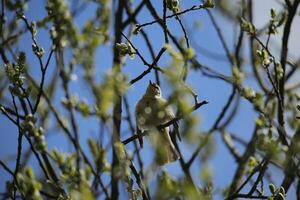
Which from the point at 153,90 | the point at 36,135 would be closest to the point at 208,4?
the point at 36,135

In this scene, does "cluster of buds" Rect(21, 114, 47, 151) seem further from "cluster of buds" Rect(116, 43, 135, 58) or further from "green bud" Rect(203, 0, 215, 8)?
"green bud" Rect(203, 0, 215, 8)

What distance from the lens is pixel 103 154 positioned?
8.40 feet

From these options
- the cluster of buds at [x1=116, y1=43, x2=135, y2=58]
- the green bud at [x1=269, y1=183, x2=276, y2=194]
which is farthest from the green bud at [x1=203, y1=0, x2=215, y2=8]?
the green bud at [x1=269, y1=183, x2=276, y2=194]

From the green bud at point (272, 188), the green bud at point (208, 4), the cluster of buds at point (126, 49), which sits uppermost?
the green bud at point (208, 4)

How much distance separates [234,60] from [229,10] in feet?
2.13

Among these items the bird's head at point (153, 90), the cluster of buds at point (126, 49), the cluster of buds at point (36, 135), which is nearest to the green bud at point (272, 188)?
the cluster of buds at point (126, 49)

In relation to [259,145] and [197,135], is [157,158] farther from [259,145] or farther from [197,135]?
[259,145]

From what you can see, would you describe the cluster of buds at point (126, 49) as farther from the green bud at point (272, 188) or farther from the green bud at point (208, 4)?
the green bud at point (272, 188)

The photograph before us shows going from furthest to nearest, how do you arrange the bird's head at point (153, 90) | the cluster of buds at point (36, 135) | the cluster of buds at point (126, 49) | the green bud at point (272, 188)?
the bird's head at point (153, 90), the cluster of buds at point (126, 49), the green bud at point (272, 188), the cluster of buds at point (36, 135)

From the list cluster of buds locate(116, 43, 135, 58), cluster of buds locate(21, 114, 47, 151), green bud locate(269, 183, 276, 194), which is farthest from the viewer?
cluster of buds locate(116, 43, 135, 58)

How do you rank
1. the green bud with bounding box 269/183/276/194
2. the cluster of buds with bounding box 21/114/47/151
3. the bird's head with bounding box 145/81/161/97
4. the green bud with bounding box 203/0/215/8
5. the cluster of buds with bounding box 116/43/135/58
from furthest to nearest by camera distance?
the bird's head with bounding box 145/81/161/97, the green bud with bounding box 203/0/215/8, the cluster of buds with bounding box 116/43/135/58, the green bud with bounding box 269/183/276/194, the cluster of buds with bounding box 21/114/47/151

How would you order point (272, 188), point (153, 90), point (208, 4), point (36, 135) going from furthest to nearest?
point (153, 90) → point (208, 4) → point (272, 188) → point (36, 135)

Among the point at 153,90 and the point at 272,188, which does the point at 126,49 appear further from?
the point at 153,90

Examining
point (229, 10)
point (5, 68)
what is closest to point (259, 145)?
point (5, 68)
